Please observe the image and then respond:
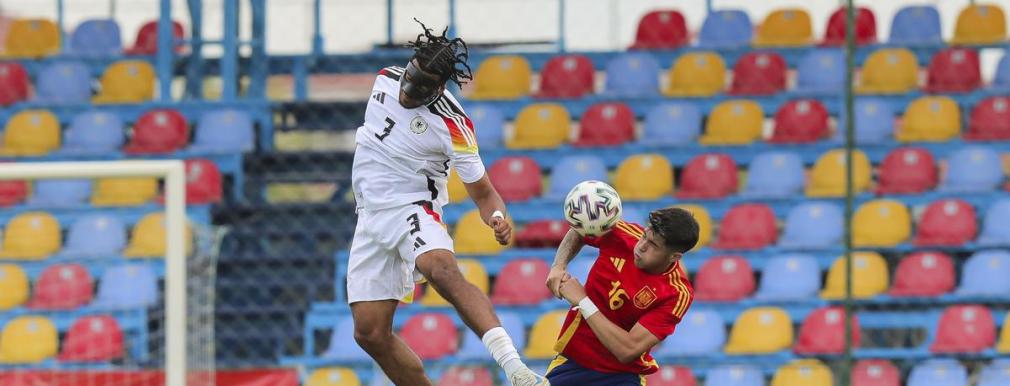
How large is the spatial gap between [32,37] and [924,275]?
7.31 meters

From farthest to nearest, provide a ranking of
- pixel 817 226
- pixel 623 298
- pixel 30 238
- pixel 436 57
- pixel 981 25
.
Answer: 1. pixel 981 25
2. pixel 30 238
3. pixel 817 226
4. pixel 623 298
5. pixel 436 57

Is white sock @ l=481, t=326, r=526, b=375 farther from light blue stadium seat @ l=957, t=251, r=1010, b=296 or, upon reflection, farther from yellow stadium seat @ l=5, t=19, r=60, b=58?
yellow stadium seat @ l=5, t=19, r=60, b=58

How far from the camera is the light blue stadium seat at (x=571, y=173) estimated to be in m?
10.5

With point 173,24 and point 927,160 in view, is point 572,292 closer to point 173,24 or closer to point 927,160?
point 927,160

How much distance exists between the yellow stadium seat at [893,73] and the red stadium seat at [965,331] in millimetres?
2376

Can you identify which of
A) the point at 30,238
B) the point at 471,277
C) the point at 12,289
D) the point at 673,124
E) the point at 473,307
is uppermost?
the point at 673,124

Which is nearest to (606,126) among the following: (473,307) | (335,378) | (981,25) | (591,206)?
(335,378)

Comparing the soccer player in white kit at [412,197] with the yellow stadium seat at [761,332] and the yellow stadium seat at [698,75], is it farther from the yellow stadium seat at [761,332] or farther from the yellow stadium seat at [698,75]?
the yellow stadium seat at [698,75]

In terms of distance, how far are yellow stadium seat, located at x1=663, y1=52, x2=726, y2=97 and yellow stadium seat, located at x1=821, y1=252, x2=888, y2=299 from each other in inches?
79.8

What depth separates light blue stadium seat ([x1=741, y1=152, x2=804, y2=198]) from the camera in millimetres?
10562

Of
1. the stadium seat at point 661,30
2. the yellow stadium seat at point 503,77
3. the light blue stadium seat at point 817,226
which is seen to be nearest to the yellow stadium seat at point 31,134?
the yellow stadium seat at point 503,77

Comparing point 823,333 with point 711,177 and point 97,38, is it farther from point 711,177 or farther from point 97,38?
point 97,38

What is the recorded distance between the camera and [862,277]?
32.1 feet

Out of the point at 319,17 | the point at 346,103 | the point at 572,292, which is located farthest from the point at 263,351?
the point at 572,292
